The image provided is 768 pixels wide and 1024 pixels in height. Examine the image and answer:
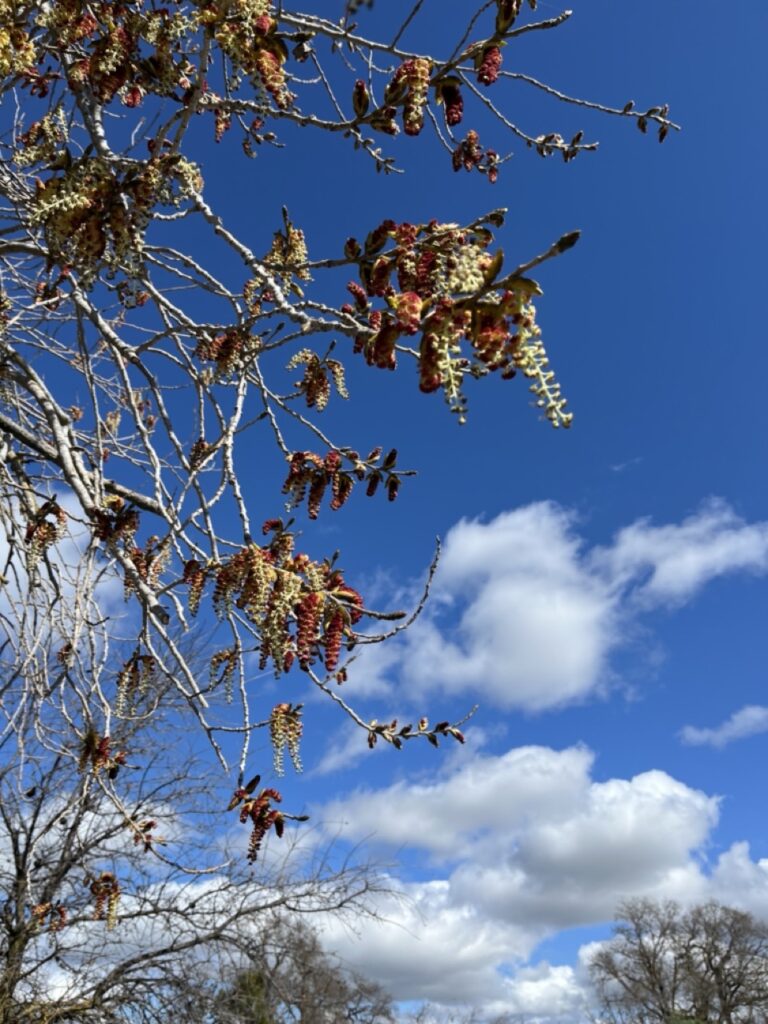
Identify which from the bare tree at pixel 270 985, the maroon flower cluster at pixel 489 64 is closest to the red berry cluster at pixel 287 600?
the maroon flower cluster at pixel 489 64

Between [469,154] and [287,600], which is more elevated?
[469,154]

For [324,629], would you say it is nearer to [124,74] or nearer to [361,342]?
[361,342]

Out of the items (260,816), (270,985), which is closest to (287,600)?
(260,816)

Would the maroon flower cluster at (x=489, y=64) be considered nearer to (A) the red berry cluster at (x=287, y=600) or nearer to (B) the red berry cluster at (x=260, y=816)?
(A) the red berry cluster at (x=287, y=600)

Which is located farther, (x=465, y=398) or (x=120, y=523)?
(x=120, y=523)

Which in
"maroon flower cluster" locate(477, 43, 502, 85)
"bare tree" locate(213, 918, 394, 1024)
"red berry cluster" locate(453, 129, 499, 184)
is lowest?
"bare tree" locate(213, 918, 394, 1024)

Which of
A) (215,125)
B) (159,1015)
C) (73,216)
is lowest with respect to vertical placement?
(159,1015)

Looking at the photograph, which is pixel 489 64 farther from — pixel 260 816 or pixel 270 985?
pixel 270 985

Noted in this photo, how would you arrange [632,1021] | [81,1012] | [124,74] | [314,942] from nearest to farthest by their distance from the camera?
[124,74] → [81,1012] → [314,942] → [632,1021]

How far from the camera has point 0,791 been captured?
884 centimetres

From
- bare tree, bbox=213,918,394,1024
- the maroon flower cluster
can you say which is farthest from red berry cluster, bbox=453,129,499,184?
bare tree, bbox=213,918,394,1024

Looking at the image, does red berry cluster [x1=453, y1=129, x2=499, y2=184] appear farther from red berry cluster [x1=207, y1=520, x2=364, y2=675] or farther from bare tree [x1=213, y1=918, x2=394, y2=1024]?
bare tree [x1=213, y1=918, x2=394, y2=1024]

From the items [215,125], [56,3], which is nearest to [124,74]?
[56,3]

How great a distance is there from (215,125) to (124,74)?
0.80m
